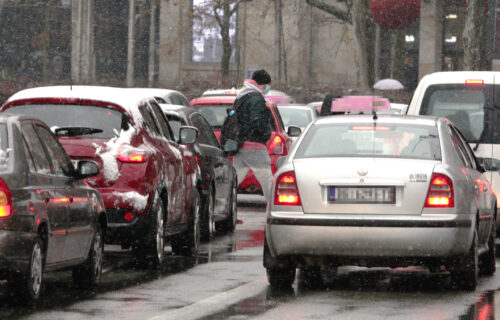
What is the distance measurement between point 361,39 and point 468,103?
2775 cm

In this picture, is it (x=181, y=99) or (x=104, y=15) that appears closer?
(x=181, y=99)

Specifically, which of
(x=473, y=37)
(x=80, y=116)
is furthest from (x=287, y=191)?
(x=473, y=37)

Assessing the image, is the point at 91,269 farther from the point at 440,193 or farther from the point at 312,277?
the point at 440,193

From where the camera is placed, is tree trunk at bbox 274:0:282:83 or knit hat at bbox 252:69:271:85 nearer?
knit hat at bbox 252:69:271:85

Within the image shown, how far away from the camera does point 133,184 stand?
12.1 meters

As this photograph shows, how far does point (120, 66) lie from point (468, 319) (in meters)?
59.0

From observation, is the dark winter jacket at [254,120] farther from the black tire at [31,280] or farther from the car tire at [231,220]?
the black tire at [31,280]

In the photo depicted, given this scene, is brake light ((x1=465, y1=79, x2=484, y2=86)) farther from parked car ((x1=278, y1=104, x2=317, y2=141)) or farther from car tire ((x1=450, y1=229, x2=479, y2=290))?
parked car ((x1=278, y1=104, x2=317, y2=141))

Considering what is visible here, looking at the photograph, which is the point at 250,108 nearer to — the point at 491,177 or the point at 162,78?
the point at 491,177

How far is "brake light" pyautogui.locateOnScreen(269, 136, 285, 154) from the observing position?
2073 centimetres

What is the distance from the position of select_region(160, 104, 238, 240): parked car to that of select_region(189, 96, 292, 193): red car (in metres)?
3.13

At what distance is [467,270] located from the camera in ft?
35.8

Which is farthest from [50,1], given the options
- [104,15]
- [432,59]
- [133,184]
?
[133,184]

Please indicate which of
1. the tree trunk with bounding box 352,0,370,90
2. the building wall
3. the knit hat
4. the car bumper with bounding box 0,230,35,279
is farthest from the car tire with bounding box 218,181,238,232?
the building wall
